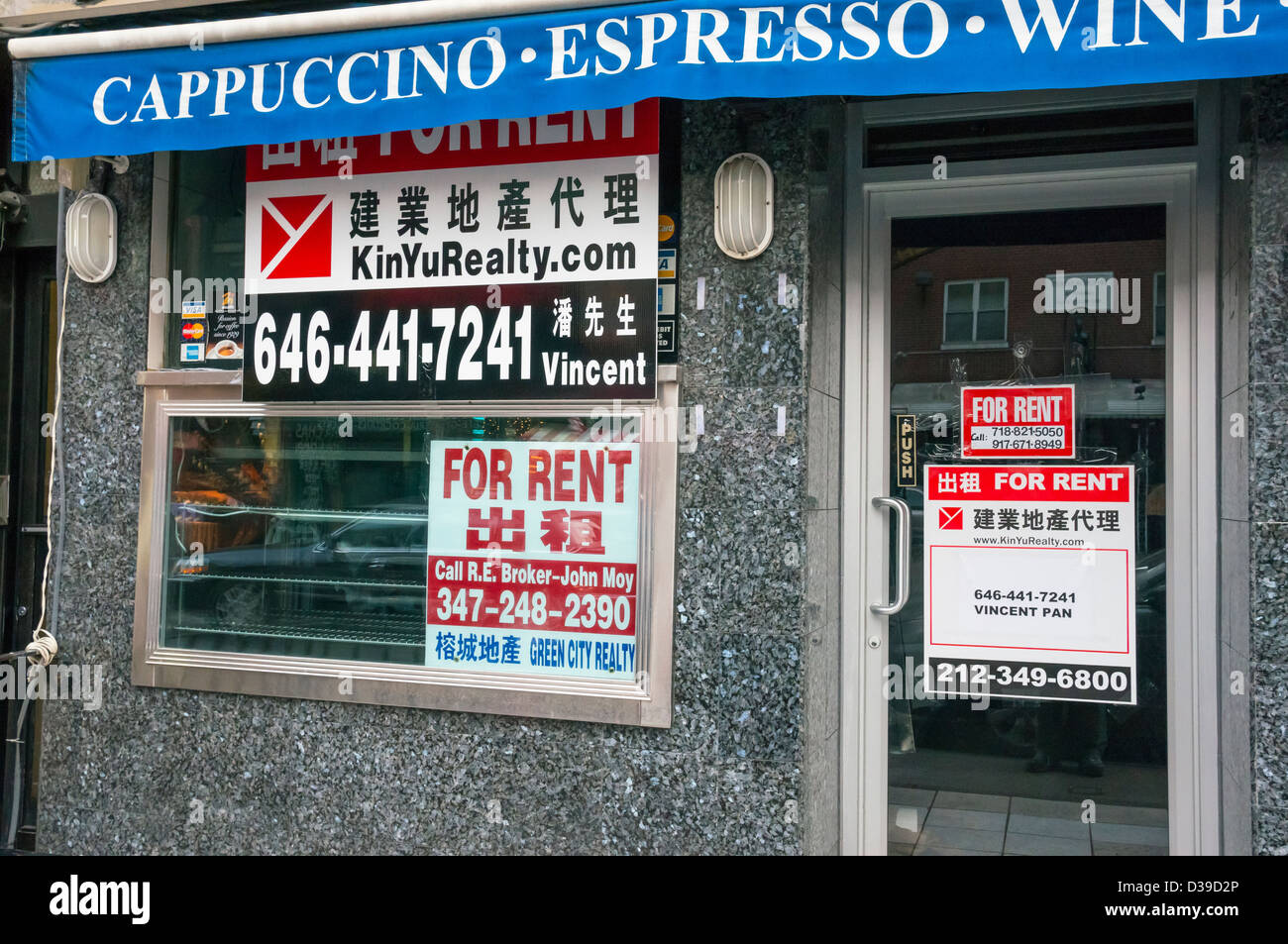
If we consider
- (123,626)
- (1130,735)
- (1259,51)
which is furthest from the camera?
(123,626)

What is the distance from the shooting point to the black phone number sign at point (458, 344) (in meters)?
3.97

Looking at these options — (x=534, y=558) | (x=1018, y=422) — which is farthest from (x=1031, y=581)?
(x=534, y=558)

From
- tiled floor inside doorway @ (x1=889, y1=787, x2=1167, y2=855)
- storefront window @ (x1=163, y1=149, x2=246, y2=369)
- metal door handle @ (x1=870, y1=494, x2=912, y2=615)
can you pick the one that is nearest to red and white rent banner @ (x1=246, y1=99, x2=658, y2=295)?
storefront window @ (x1=163, y1=149, x2=246, y2=369)

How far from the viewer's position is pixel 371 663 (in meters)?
4.26

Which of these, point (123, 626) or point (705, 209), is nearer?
point (705, 209)

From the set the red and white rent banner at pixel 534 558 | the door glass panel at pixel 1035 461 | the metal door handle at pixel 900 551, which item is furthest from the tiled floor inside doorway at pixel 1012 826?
the red and white rent banner at pixel 534 558

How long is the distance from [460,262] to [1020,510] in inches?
91.4

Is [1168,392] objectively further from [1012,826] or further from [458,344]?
[458,344]

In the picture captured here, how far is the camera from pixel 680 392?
393cm

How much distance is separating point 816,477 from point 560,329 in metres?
1.10

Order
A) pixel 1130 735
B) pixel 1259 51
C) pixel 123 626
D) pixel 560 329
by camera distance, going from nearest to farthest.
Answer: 1. pixel 1259 51
2. pixel 1130 735
3. pixel 560 329
4. pixel 123 626

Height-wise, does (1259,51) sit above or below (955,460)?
above

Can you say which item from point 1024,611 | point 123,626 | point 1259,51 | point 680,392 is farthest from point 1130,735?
point 123,626

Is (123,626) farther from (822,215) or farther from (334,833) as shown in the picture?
(822,215)
